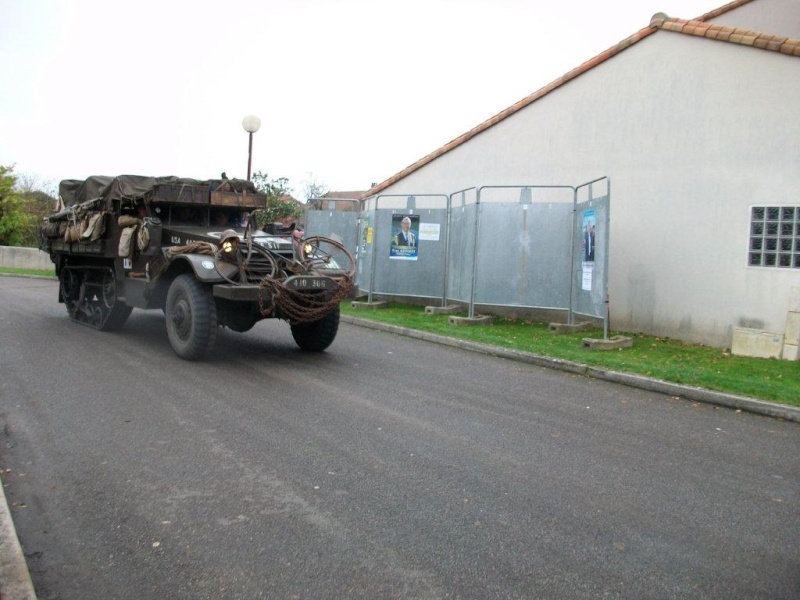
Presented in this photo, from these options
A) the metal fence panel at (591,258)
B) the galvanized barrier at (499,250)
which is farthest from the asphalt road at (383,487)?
the galvanized barrier at (499,250)

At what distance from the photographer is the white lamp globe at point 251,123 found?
18.5 meters

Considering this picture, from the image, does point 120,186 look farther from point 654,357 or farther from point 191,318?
point 654,357

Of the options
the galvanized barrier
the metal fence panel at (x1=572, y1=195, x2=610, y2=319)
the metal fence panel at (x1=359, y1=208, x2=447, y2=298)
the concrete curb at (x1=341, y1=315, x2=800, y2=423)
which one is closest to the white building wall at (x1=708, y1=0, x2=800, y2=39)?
the galvanized barrier

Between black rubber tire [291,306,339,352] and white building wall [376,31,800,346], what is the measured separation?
5830 millimetres

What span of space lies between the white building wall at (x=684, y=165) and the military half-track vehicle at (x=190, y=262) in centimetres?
563

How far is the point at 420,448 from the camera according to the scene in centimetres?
597

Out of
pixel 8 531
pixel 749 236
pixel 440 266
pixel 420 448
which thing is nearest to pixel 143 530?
pixel 8 531

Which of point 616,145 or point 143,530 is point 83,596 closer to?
point 143,530

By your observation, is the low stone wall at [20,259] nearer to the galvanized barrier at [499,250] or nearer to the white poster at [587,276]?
the galvanized barrier at [499,250]

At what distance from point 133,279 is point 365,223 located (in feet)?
21.9

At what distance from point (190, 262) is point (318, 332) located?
6.54 ft

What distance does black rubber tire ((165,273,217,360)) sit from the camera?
9203 mm

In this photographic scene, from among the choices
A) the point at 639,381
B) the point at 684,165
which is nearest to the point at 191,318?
the point at 639,381

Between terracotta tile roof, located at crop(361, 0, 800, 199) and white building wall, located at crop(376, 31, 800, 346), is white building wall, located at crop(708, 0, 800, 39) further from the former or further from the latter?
white building wall, located at crop(376, 31, 800, 346)
